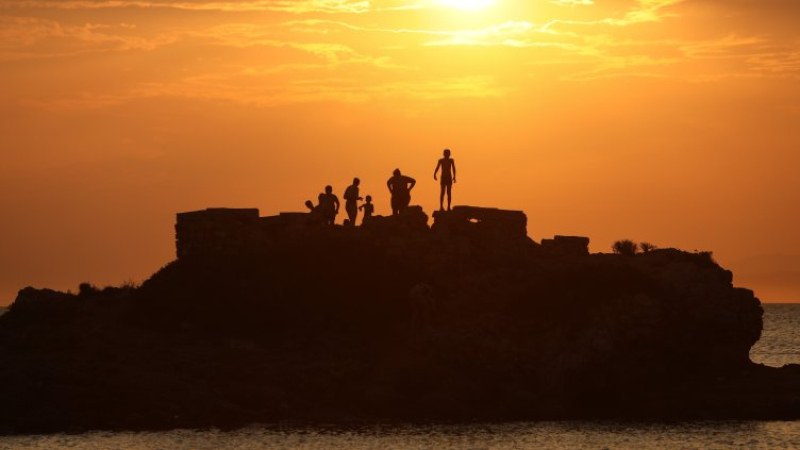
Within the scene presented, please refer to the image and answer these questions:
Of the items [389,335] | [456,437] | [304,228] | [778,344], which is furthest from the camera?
[778,344]

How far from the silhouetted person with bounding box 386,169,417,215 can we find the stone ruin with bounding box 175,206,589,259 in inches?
23.7

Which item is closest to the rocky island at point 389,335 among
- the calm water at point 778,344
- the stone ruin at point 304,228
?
the stone ruin at point 304,228

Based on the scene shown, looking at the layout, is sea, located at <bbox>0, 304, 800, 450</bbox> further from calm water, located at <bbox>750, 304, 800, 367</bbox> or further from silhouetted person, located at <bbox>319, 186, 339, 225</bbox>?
calm water, located at <bbox>750, 304, 800, 367</bbox>

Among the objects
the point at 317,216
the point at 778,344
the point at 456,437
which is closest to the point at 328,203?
the point at 317,216

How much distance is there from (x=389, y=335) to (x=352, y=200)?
254 inches

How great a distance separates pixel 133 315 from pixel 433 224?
11.4 meters

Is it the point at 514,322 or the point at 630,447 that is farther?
the point at 514,322

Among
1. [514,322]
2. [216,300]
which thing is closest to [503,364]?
[514,322]

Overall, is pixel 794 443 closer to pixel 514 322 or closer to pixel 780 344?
pixel 514 322

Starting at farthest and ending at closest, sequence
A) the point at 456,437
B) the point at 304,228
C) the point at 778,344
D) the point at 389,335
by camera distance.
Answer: the point at 778,344, the point at 304,228, the point at 389,335, the point at 456,437

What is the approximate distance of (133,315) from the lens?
6053 cm

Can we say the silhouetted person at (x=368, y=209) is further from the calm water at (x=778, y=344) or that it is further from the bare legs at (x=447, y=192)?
the calm water at (x=778, y=344)

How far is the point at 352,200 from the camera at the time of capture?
62656 mm

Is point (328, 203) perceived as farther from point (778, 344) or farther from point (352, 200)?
point (778, 344)
